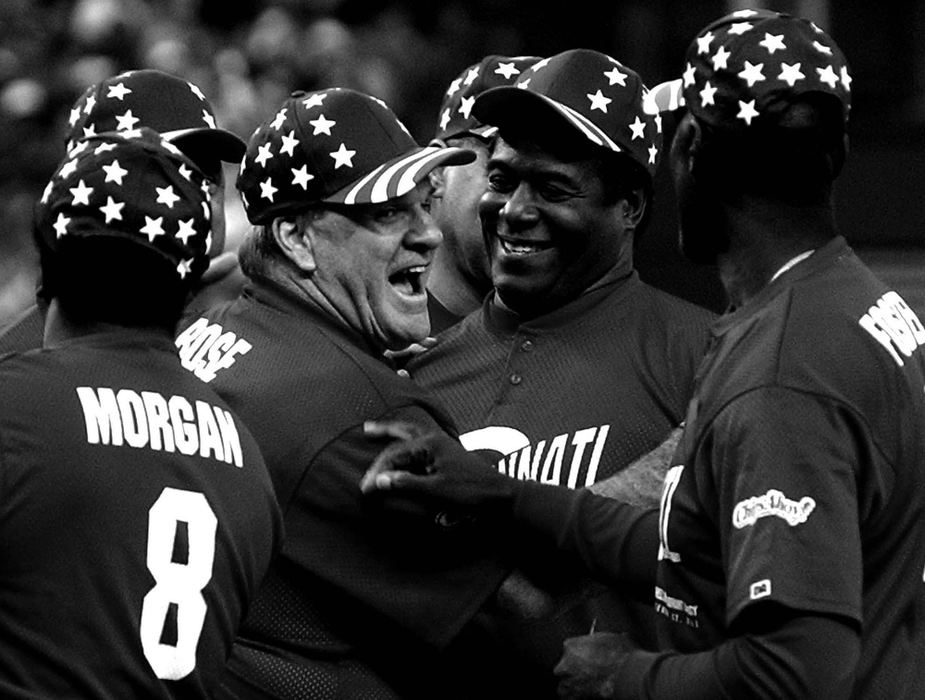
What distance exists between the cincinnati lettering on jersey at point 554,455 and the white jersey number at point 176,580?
106cm

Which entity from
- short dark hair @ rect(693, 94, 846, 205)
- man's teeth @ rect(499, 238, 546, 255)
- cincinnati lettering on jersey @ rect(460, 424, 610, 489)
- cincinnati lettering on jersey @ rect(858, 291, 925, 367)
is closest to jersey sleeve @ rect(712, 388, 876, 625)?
cincinnati lettering on jersey @ rect(858, 291, 925, 367)

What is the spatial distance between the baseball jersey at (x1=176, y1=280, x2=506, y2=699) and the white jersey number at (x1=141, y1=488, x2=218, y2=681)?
44 cm

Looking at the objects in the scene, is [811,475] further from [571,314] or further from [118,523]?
[571,314]

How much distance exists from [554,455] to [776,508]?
123cm

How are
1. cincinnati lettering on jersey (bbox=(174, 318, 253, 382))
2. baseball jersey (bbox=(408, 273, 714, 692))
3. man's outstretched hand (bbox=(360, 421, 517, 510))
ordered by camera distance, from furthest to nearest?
1. baseball jersey (bbox=(408, 273, 714, 692))
2. cincinnati lettering on jersey (bbox=(174, 318, 253, 382))
3. man's outstretched hand (bbox=(360, 421, 517, 510))

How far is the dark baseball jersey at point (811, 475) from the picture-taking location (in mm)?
3012

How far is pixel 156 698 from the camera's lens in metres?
3.20

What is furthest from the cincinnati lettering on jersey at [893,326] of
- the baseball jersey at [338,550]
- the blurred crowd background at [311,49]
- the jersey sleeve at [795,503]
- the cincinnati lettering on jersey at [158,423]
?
the blurred crowd background at [311,49]

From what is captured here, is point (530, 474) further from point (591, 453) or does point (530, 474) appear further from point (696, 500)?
point (696, 500)

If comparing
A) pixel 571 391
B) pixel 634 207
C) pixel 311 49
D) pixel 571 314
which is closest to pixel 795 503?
pixel 571 391

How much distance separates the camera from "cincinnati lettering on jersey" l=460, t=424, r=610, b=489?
418 cm

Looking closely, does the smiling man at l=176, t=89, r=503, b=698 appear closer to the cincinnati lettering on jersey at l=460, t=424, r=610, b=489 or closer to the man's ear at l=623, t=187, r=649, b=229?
the cincinnati lettering on jersey at l=460, t=424, r=610, b=489

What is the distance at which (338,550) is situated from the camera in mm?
3713

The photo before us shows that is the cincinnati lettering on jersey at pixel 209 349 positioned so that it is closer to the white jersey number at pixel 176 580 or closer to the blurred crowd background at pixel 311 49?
the white jersey number at pixel 176 580
